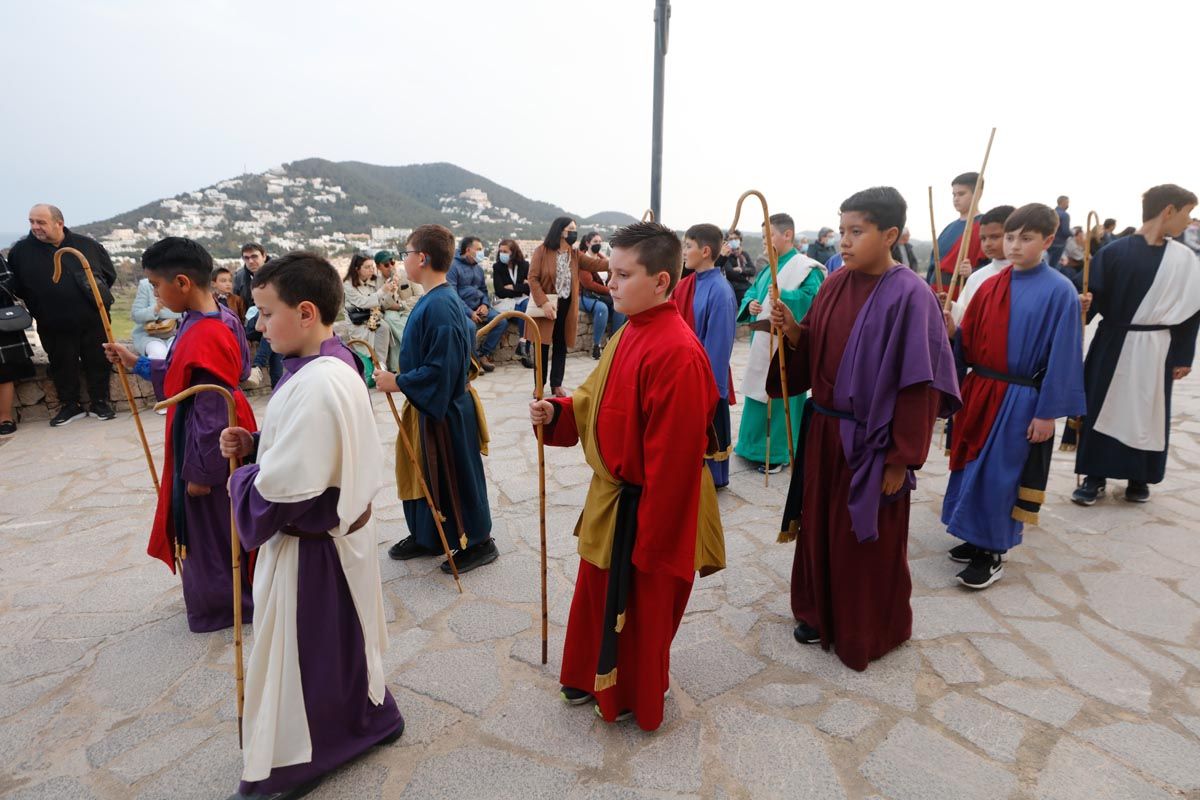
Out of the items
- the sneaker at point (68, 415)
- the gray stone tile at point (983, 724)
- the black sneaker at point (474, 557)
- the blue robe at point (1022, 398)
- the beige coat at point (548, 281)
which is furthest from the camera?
the beige coat at point (548, 281)

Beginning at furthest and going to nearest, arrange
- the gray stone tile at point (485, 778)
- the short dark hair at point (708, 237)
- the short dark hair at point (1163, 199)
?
the short dark hair at point (708, 237) < the short dark hair at point (1163, 199) < the gray stone tile at point (485, 778)

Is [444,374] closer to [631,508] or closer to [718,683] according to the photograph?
[631,508]

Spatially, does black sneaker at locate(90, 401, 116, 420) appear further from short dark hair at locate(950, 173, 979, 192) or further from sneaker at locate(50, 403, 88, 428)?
short dark hair at locate(950, 173, 979, 192)

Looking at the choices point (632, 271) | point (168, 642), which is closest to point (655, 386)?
point (632, 271)

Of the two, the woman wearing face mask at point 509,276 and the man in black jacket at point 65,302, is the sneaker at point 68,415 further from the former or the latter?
the woman wearing face mask at point 509,276

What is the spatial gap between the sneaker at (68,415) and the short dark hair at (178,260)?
17.7ft

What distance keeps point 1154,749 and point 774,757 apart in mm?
1507

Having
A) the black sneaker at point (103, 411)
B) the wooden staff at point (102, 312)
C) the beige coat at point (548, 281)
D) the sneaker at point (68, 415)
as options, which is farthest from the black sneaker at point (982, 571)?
the sneaker at point (68, 415)

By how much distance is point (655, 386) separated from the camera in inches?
89.7

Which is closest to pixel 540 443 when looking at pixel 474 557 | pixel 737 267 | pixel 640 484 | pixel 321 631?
pixel 640 484

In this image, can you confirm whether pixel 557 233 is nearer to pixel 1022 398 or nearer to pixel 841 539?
pixel 1022 398

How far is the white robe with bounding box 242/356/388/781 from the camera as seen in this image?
200cm

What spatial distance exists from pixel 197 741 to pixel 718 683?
7.20ft

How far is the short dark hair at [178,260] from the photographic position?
9.57ft
